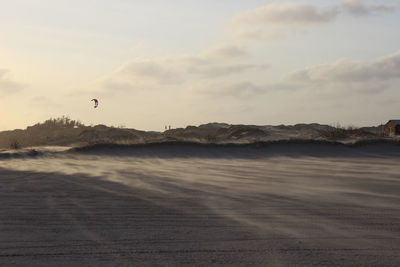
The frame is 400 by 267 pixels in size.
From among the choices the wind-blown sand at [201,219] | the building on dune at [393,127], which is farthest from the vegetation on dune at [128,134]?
the wind-blown sand at [201,219]

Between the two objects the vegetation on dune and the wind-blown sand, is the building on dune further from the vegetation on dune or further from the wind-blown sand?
the wind-blown sand

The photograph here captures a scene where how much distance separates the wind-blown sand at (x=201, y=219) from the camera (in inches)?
209

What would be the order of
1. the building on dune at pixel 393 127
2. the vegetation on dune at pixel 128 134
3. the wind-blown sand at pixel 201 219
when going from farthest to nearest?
1. the building on dune at pixel 393 127
2. the vegetation on dune at pixel 128 134
3. the wind-blown sand at pixel 201 219

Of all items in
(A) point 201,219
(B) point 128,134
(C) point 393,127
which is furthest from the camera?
(C) point 393,127

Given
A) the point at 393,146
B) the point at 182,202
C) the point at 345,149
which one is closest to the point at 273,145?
the point at 345,149

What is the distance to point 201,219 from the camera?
7008mm

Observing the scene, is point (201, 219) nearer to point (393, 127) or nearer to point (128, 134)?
point (128, 134)

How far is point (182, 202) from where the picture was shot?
8430mm

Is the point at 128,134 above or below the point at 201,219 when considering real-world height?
above

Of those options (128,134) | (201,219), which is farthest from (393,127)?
(201,219)

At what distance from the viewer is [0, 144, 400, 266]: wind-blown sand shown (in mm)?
5301

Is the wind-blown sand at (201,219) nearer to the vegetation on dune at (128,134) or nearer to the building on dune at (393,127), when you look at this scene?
the vegetation on dune at (128,134)

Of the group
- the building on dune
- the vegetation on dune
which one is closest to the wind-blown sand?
the vegetation on dune

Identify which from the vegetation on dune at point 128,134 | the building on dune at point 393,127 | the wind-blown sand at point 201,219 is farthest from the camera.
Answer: the building on dune at point 393,127
